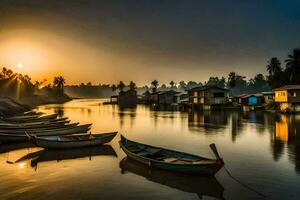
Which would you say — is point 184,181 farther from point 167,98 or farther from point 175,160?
point 167,98

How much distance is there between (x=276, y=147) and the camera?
83.1 feet

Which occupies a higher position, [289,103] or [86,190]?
[289,103]

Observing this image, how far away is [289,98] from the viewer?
185ft

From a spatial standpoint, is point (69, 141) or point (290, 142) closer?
point (69, 141)

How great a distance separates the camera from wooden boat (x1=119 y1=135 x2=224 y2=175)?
49.8ft

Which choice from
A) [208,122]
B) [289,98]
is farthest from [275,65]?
[208,122]

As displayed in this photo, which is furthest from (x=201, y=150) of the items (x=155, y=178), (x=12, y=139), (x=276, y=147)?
(x=12, y=139)

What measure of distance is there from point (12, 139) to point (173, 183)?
2032 centimetres

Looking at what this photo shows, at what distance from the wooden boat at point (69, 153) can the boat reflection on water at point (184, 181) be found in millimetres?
5480

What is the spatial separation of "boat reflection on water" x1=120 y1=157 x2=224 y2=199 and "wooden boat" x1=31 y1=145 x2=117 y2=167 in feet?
18.0

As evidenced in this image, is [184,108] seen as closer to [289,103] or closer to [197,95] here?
[197,95]

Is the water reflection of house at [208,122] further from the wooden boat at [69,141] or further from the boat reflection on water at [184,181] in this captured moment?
the boat reflection on water at [184,181]

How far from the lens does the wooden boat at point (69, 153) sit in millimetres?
21588

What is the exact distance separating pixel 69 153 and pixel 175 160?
10.7m
